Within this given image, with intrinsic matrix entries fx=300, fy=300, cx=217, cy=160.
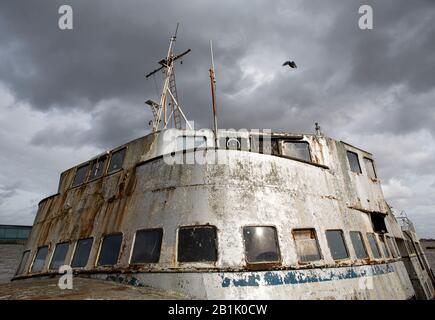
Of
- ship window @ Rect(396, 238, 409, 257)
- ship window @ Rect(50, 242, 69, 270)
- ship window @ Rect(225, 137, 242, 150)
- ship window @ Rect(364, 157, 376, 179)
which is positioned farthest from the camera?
ship window @ Rect(396, 238, 409, 257)

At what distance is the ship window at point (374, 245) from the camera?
9133 mm

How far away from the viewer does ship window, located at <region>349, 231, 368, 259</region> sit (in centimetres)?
839

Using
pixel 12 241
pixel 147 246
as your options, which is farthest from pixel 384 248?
pixel 12 241

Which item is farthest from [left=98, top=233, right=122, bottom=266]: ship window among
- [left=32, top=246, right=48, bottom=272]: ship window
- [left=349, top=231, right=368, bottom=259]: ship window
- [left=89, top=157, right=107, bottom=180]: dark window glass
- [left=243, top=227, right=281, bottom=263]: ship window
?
[left=349, top=231, right=368, bottom=259]: ship window

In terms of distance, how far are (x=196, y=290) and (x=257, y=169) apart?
3263 millimetres

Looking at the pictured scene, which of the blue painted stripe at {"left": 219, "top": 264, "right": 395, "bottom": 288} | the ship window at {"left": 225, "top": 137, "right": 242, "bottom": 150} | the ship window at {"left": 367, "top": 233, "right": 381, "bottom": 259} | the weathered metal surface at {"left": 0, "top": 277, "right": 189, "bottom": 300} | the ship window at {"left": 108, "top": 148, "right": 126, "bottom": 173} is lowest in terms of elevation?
the weathered metal surface at {"left": 0, "top": 277, "right": 189, "bottom": 300}

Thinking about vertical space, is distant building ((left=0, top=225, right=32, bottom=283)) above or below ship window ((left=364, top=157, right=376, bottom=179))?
above

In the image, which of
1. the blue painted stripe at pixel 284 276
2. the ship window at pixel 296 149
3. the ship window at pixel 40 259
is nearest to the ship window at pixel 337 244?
the blue painted stripe at pixel 284 276

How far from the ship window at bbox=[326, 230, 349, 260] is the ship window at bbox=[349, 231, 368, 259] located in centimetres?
55

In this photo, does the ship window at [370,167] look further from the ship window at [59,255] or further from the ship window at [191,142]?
the ship window at [59,255]

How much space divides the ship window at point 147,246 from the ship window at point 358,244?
5.37m

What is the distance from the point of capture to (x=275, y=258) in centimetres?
676

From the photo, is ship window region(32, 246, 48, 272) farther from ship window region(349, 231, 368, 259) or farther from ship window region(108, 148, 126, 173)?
ship window region(349, 231, 368, 259)
